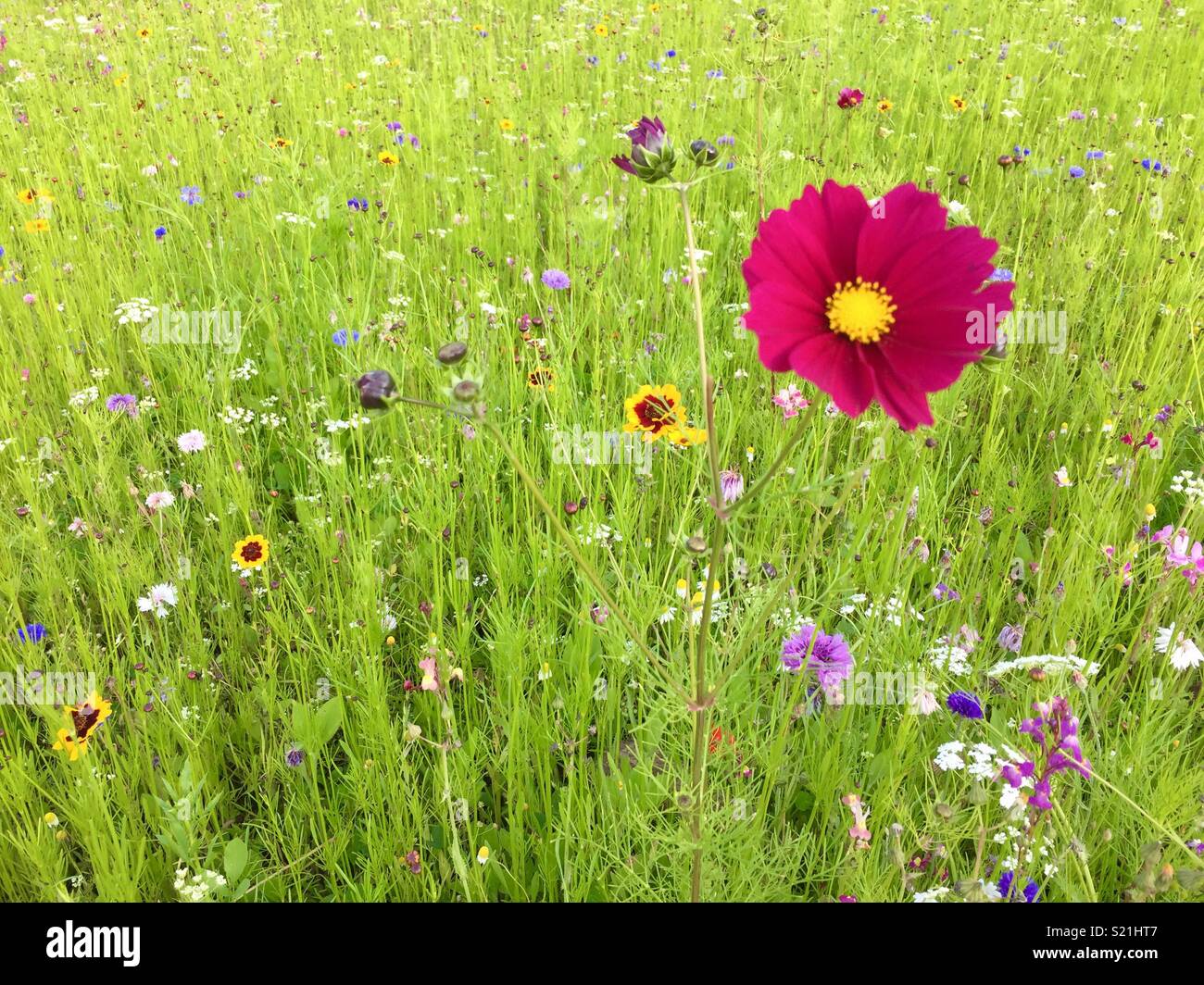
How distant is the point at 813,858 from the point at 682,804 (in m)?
0.40

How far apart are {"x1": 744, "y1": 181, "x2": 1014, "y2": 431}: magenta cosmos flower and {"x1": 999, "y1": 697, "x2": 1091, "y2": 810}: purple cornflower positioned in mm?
399

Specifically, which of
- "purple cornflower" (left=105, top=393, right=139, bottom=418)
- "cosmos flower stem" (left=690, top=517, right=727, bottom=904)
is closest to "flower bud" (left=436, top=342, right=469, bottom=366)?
"cosmos flower stem" (left=690, top=517, right=727, bottom=904)

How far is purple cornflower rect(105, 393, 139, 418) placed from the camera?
176 centimetres

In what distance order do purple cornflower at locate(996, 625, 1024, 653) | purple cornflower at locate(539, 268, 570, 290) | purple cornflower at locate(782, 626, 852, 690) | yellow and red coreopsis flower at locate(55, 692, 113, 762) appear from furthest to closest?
purple cornflower at locate(539, 268, 570, 290), purple cornflower at locate(996, 625, 1024, 653), purple cornflower at locate(782, 626, 852, 690), yellow and red coreopsis flower at locate(55, 692, 113, 762)

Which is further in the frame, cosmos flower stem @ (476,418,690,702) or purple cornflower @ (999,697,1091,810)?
purple cornflower @ (999,697,1091,810)

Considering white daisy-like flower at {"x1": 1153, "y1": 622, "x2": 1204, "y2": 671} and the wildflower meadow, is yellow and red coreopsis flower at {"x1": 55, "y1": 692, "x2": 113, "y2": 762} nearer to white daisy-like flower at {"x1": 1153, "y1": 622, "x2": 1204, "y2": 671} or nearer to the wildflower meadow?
the wildflower meadow

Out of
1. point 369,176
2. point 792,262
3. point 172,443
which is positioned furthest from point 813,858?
point 369,176

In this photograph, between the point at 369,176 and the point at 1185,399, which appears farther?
the point at 369,176

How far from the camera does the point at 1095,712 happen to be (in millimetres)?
1265

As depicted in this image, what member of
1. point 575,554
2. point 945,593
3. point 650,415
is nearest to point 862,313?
point 575,554

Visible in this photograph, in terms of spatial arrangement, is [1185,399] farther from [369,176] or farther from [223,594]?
[369,176]

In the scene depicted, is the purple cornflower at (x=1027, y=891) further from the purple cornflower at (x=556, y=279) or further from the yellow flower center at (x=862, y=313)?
the purple cornflower at (x=556, y=279)

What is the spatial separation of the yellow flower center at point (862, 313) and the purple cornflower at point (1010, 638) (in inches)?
34.5
